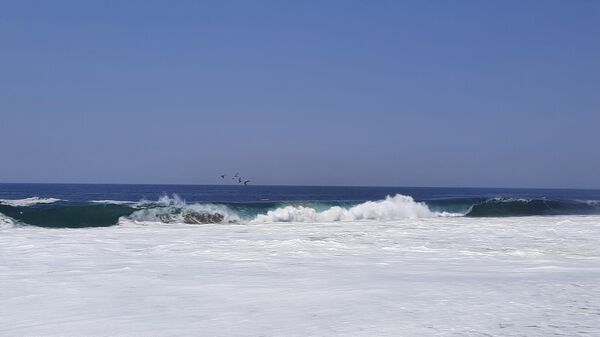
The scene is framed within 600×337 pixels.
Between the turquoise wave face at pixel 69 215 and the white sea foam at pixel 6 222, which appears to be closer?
the white sea foam at pixel 6 222

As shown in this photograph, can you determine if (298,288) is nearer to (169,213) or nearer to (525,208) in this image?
(169,213)

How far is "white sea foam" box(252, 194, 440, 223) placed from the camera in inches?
1164

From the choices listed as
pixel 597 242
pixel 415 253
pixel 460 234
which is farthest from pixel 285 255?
pixel 597 242

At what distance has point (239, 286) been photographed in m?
8.14

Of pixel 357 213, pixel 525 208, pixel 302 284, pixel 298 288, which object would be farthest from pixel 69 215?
pixel 525 208

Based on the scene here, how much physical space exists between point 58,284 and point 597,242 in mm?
12086

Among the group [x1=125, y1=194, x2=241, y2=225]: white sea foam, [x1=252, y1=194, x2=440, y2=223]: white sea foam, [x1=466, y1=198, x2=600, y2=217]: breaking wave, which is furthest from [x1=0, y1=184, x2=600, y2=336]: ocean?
[x1=466, y1=198, x2=600, y2=217]: breaking wave

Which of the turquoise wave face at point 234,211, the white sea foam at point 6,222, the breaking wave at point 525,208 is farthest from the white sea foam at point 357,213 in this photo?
the white sea foam at point 6,222

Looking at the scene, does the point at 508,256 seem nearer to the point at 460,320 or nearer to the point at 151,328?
the point at 460,320

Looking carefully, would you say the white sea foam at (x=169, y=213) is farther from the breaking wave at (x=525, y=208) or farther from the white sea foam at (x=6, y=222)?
the breaking wave at (x=525, y=208)

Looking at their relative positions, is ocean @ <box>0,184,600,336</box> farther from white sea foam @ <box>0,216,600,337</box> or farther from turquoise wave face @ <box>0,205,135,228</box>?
turquoise wave face @ <box>0,205,135,228</box>

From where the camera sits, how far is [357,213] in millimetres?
30969

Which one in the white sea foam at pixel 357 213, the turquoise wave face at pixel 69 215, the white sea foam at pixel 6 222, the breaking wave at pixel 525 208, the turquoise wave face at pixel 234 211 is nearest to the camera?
the white sea foam at pixel 6 222

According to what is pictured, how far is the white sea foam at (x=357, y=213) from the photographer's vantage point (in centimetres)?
2958
